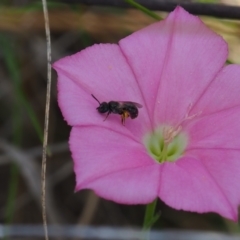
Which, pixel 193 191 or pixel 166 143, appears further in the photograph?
pixel 166 143

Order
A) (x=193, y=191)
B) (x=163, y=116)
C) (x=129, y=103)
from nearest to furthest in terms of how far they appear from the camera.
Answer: (x=193, y=191)
(x=129, y=103)
(x=163, y=116)

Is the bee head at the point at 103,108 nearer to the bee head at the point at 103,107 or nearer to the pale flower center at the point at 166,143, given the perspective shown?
the bee head at the point at 103,107

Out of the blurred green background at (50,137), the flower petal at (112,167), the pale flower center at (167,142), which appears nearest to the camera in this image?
the flower petal at (112,167)

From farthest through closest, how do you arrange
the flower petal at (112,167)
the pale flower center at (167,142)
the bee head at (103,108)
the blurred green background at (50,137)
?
1. the blurred green background at (50,137)
2. the pale flower center at (167,142)
3. the bee head at (103,108)
4. the flower petal at (112,167)

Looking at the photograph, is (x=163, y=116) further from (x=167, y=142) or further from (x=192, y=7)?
(x=192, y=7)

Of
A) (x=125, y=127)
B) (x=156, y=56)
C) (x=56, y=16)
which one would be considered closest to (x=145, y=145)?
(x=125, y=127)

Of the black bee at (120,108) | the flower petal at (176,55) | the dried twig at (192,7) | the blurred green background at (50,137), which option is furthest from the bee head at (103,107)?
the blurred green background at (50,137)

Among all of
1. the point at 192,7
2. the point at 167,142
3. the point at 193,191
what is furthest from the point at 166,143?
the point at 192,7
